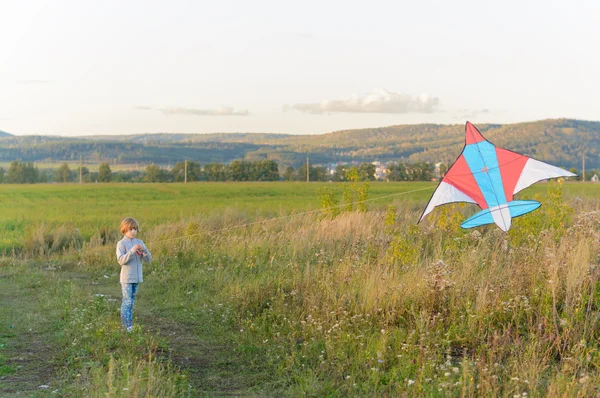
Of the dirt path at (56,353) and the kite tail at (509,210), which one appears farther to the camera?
the kite tail at (509,210)

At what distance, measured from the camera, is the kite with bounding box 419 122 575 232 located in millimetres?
9516

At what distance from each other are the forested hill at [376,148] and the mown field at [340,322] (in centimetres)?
11526

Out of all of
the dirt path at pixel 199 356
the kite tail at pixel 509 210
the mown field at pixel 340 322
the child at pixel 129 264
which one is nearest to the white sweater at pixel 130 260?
the child at pixel 129 264

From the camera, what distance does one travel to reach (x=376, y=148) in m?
156

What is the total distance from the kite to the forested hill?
11750 cm

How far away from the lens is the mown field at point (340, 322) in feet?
21.5

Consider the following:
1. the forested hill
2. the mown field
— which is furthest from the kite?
the forested hill

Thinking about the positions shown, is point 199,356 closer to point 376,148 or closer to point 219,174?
point 219,174

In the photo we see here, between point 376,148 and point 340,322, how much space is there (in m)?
149

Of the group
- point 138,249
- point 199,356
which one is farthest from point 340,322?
point 138,249

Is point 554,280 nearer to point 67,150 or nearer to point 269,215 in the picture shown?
point 269,215

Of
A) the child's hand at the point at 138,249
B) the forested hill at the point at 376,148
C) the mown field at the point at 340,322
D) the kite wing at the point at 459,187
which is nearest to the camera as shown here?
the mown field at the point at 340,322

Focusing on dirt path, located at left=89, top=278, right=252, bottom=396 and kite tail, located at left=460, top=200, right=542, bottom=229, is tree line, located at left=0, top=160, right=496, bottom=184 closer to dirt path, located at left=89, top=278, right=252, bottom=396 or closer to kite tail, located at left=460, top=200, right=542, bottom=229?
kite tail, located at left=460, top=200, right=542, bottom=229

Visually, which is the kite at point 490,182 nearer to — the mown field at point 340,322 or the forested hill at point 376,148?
the mown field at point 340,322
